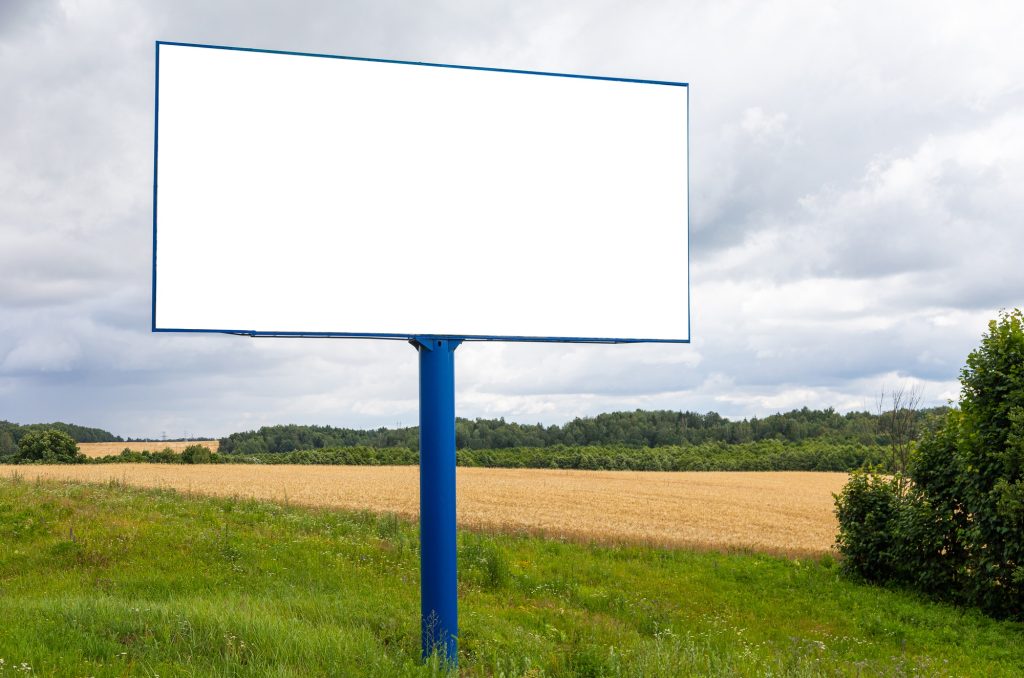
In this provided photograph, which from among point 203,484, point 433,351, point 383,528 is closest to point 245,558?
point 383,528

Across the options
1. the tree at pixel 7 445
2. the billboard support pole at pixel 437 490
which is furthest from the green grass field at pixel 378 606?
the tree at pixel 7 445

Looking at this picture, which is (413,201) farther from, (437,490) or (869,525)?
(869,525)

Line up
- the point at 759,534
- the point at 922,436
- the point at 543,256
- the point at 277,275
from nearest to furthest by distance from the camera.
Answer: the point at 277,275, the point at 543,256, the point at 922,436, the point at 759,534

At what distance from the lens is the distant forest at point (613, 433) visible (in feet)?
235

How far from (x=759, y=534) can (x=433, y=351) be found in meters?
22.0

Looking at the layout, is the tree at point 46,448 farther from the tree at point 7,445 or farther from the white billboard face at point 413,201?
the white billboard face at point 413,201


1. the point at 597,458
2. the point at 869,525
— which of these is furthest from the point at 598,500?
the point at 597,458

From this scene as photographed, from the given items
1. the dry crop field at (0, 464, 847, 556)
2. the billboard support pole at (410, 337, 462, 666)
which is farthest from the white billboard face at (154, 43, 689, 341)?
the dry crop field at (0, 464, 847, 556)

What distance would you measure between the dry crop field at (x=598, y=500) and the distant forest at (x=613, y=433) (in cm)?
1566

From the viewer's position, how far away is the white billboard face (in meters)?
8.43

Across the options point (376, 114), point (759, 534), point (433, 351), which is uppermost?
point (376, 114)

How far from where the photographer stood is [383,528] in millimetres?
20828

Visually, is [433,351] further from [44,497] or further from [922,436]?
[44,497]

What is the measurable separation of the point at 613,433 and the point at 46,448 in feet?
159
